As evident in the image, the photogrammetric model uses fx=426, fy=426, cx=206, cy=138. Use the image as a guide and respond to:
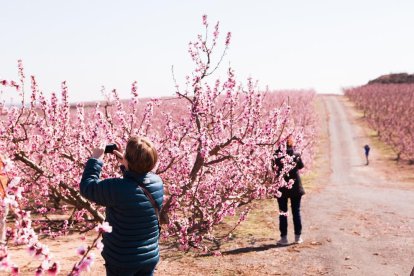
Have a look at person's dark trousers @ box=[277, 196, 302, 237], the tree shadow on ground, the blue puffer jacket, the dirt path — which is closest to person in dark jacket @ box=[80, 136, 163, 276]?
the blue puffer jacket

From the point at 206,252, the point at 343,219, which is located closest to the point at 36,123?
the point at 206,252

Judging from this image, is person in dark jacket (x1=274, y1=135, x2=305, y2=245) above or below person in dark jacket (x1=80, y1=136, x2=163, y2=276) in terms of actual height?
below

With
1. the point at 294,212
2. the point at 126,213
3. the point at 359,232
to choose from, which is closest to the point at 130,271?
the point at 126,213

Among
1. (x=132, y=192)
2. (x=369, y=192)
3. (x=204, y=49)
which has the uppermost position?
(x=204, y=49)

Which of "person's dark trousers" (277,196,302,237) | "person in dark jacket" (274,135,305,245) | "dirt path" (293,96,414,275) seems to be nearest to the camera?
"dirt path" (293,96,414,275)

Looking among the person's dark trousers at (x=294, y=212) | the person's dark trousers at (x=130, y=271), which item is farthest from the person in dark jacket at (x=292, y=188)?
the person's dark trousers at (x=130, y=271)

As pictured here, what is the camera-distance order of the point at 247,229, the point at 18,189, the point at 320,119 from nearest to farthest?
1. the point at 18,189
2. the point at 247,229
3. the point at 320,119

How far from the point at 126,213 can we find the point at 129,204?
0.26 feet

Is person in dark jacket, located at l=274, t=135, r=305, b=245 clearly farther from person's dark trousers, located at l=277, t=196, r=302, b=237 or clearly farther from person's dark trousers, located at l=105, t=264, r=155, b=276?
person's dark trousers, located at l=105, t=264, r=155, b=276

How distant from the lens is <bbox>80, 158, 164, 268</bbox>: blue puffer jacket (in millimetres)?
3166

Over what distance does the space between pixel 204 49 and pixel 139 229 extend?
446cm

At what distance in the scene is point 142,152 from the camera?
3219mm

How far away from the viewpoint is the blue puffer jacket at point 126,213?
3.17 metres

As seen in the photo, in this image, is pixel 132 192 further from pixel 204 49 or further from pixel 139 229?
pixel 204 49
